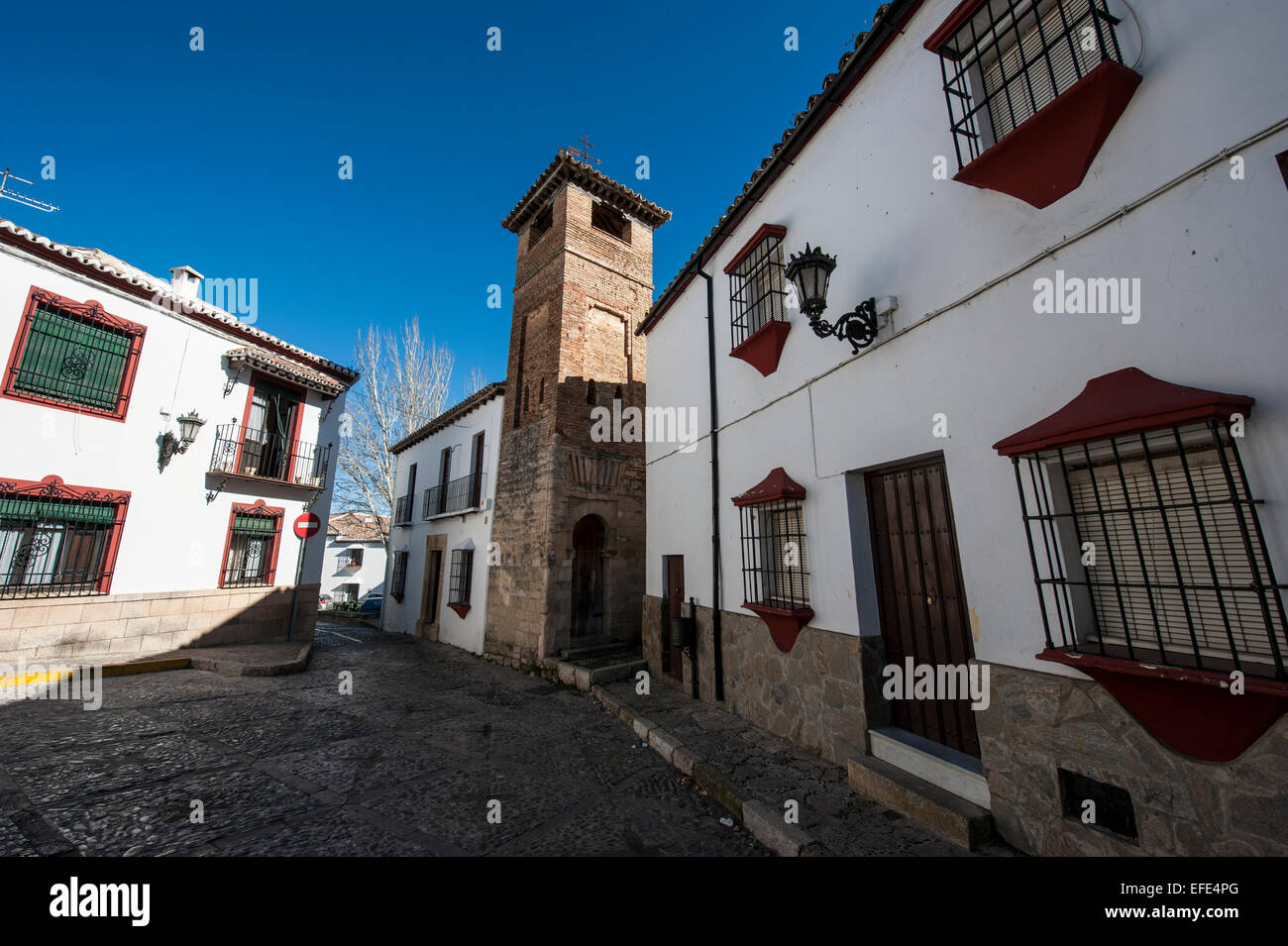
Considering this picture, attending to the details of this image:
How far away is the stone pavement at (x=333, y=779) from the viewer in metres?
3.19

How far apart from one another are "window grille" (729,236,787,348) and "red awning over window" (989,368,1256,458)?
10.1 ft

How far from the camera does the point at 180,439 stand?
8.84m

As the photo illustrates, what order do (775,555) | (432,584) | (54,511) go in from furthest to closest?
1. (432,584)
2. (54,511)
3. (775,555)

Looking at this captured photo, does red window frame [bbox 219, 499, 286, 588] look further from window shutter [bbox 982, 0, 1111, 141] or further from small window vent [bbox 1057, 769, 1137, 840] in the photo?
window shutter [bbox 982, 0, 1111, 141]

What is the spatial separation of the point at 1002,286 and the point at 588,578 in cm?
849

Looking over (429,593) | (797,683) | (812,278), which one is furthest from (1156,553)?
(429,593)

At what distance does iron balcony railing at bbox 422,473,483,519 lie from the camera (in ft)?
40.3

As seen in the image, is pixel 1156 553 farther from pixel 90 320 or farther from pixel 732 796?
pixel 90 320

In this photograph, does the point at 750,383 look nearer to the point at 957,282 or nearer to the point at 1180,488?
the point at 957,282

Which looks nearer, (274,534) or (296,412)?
(274,534)

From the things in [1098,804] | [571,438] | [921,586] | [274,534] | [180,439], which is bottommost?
[1098,804]

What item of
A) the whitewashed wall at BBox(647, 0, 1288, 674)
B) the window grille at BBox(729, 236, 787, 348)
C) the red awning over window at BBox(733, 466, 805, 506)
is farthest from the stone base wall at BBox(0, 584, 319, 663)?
the window grille at BBox(729, 236, 787, 348)

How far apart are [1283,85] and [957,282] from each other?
1454mm
